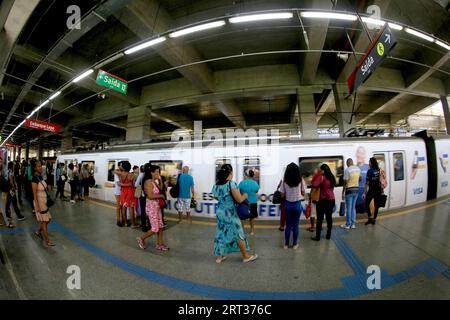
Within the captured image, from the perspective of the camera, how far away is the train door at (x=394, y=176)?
201 inches

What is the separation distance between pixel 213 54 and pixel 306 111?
14.5 feet

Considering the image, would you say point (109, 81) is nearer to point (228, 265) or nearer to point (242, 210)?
point (242, 210)

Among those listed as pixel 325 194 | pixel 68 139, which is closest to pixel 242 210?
pixel 325 194

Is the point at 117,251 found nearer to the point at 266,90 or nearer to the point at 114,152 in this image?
the point at 114,152

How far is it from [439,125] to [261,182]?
19344 mm

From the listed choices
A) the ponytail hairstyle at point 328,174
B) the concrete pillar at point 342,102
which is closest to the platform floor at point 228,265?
the ponytail hairstyle at point 328,174

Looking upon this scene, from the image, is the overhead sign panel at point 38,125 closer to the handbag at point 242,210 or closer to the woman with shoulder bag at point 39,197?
the woman with shoulder bag at point 39,197

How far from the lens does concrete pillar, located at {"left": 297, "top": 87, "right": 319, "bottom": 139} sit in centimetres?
740

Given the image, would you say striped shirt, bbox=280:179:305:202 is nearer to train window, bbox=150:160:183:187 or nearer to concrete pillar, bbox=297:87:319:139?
train window, bbox=150:160:183:187

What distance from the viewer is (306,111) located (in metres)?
7.46

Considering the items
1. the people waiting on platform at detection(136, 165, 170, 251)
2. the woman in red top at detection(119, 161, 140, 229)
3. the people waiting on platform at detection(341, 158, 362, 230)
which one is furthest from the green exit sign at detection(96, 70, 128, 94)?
the people waiting on platform at detection(341, 158, 362, 230)

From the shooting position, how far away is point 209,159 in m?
5.20

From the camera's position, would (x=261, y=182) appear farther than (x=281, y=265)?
Yes

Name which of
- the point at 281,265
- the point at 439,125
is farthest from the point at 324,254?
the point at 439,125
